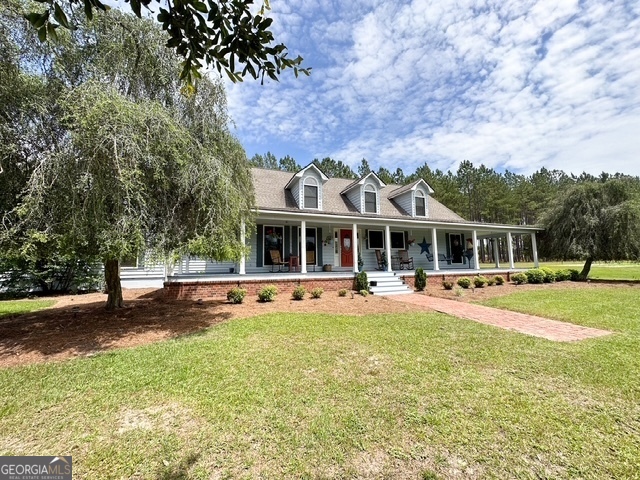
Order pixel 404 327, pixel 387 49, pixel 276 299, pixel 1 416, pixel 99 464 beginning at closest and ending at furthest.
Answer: pixel 99 464 < pixel 1 416 < pixel 404 327 < pixel 387 49 < pixel 276 299

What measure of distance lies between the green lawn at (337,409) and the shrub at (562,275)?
40.7ft

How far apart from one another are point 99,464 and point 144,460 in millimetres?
351

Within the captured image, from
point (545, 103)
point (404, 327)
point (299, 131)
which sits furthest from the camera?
point (299, 131)

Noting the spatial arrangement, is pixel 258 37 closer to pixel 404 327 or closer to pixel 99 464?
pixel 99 464

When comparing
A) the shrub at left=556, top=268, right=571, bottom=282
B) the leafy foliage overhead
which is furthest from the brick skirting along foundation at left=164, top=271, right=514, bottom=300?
the leafy foliage overhead

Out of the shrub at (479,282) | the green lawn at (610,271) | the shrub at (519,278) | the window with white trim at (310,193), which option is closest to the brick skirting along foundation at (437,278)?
the shrub at (479,282)

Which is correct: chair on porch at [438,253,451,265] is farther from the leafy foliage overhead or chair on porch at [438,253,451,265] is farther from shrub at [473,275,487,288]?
the leafy foliage overhead

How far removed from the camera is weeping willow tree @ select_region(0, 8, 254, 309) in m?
5.52

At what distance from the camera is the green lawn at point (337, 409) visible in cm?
246

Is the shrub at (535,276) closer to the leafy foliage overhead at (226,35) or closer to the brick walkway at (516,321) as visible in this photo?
the brick walkway at (516,321)

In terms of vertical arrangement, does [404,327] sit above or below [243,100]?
below

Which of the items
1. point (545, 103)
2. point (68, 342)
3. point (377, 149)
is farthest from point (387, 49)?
point (377, 149)

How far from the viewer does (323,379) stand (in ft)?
12.9

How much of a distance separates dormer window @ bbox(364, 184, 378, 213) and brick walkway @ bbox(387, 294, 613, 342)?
6.78 m
